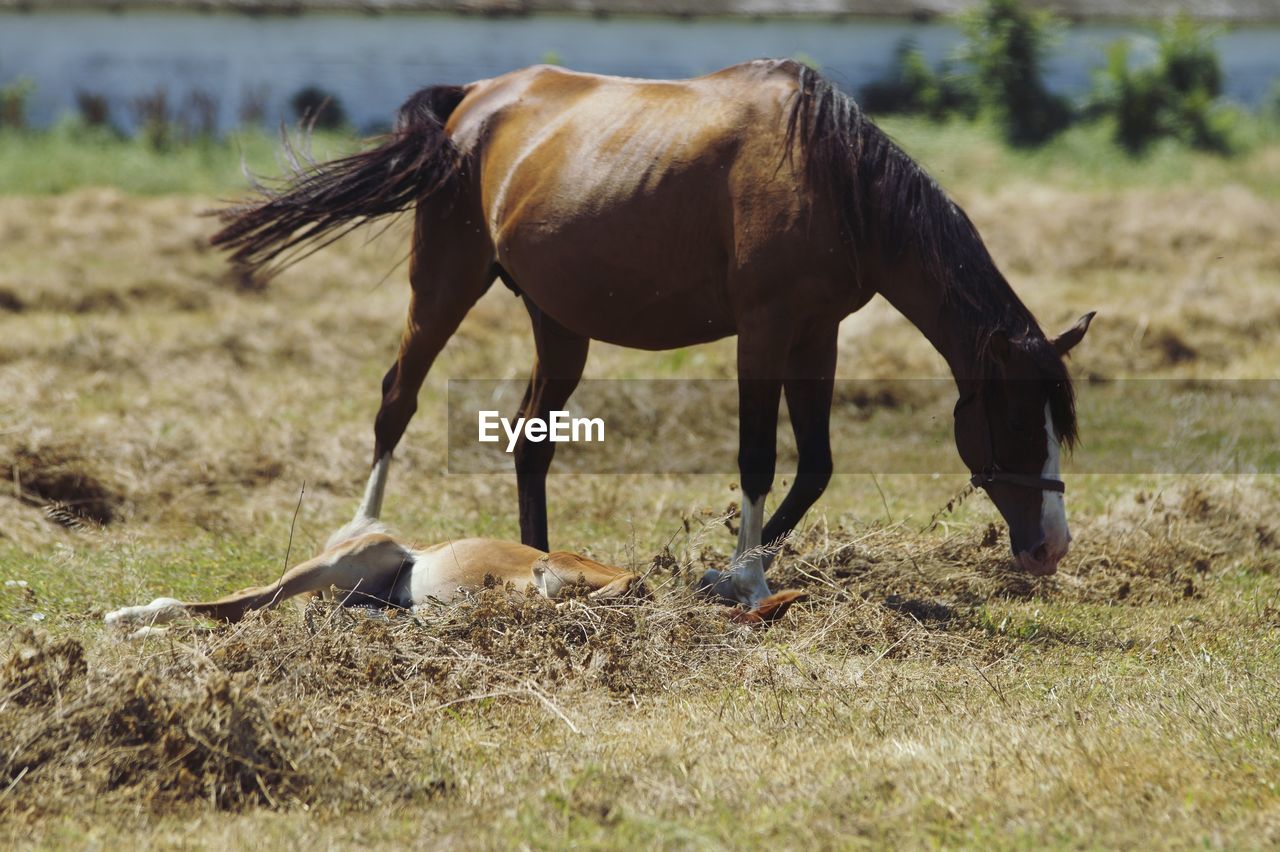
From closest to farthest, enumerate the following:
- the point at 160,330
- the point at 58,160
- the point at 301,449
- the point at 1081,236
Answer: the point at 301,449, the point at 160,330, the point at 1081,236, the point at 58,160

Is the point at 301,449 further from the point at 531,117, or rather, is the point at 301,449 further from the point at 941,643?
the point at 941,643

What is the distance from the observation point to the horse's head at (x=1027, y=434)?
5.03m

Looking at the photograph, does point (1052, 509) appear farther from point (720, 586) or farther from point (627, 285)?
point (627, 285)

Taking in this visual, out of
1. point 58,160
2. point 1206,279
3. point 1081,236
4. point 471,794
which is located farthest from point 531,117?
point 58,160

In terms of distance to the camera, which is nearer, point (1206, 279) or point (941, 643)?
point (941, 643)

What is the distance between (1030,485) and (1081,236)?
31.5ft

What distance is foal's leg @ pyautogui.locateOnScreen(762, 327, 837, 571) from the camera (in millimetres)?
5727

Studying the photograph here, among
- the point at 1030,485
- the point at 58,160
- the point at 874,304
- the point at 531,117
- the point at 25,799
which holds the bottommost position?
the point at 58,160

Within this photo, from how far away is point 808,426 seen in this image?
579cm

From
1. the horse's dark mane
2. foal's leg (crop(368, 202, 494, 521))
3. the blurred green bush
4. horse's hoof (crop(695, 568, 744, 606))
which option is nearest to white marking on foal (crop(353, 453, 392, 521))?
foal's leg (crop(368, 202, 494, 521))

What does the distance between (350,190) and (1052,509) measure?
3.51 metres

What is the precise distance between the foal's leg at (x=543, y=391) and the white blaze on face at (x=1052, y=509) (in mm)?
2261

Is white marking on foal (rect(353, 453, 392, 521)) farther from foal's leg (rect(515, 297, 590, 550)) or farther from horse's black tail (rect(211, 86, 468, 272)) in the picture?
horse's black tail (rect(211, 86, 468, 272))

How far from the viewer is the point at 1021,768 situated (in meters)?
3.74
